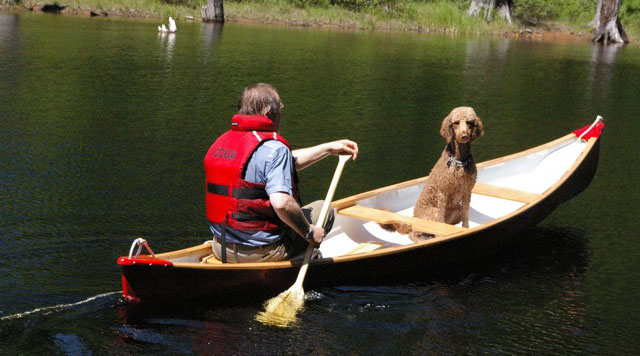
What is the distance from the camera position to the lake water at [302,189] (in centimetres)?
572

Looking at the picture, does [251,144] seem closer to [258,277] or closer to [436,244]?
[258,277]

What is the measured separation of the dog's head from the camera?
6.93m

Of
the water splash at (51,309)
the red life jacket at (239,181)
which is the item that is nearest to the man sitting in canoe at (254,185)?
the red life jacket at (239,181)

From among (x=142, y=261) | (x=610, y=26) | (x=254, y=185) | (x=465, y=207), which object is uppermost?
(x=610, y=26)

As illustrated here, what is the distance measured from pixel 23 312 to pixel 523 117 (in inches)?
474

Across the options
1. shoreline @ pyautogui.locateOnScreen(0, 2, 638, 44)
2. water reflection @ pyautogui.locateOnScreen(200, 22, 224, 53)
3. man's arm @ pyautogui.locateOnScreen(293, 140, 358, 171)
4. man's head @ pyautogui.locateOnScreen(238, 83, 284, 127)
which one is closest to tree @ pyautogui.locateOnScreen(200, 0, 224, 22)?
water reflection @ pyautogui.locateOnScreen(200, 22, 224, 53)

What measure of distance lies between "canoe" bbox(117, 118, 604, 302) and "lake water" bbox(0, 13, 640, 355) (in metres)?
0.18

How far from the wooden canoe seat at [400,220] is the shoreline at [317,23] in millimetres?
27869

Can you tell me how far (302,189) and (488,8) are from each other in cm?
3321

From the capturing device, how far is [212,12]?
33969 millimetres

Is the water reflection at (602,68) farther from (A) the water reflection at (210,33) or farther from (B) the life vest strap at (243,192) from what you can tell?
(B) the life vest strap at (243,192)

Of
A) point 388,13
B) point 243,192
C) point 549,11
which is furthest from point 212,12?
point 243,192

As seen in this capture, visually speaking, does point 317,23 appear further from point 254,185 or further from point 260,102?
point 254,185

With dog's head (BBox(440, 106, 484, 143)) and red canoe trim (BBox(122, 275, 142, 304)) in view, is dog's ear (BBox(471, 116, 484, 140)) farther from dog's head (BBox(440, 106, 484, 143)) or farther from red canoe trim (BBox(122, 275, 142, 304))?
red canoe trim (BBox(122, 275, 142, 304))
